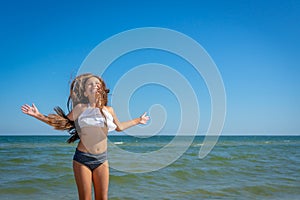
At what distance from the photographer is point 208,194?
796cm

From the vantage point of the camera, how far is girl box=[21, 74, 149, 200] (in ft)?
12.2

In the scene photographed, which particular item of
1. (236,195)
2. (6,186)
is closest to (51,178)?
(6,186)

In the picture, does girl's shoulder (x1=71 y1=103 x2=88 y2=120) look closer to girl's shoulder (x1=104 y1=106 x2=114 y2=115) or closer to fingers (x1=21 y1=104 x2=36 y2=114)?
girl's shoulder (x1=104 y1=106 x2=114 y2=115)

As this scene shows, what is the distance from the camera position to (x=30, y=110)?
3639mm

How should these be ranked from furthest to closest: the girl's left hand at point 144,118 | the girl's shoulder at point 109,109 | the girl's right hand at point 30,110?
the girl's left hand at point 144,118 → the girl's shoulder at point 109,109 → the girl's right hand at point 30,110

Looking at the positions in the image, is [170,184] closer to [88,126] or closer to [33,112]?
[88,126]

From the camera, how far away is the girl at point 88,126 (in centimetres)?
371

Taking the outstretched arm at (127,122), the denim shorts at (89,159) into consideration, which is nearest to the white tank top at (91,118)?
the outstretched arm at (127,122)

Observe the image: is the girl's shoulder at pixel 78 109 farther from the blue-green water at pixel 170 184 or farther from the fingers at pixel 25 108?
the blue-green water at pixel 170 184

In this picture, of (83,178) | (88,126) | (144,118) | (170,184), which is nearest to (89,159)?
(83,178)

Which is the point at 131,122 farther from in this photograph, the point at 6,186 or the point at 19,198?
the point at 6,186

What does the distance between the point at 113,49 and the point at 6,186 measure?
5.83 metres

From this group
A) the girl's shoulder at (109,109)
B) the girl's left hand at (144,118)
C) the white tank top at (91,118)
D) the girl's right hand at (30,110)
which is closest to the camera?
the girl's right hand at (30,110)

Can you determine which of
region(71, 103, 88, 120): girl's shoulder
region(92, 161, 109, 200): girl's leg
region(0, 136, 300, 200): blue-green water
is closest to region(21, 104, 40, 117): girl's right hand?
region(71, 103, 88, 120): girl's shoulder
